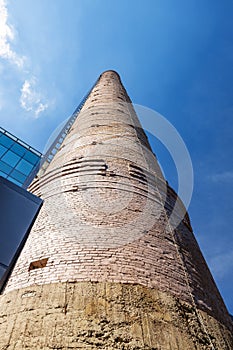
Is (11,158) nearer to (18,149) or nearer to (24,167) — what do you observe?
(24,167)

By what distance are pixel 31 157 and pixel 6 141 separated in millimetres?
1729

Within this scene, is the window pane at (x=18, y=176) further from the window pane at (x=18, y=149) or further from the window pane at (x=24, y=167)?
the window pane at (x=18, y=149)

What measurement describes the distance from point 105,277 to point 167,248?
1168mm

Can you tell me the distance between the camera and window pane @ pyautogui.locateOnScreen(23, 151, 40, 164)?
18694mm

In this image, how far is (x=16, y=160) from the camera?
1775cm

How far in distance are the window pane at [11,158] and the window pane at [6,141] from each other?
2.17 ft

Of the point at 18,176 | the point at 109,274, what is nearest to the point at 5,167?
the point at 18,176

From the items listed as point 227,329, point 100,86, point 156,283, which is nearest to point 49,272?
point 156,283

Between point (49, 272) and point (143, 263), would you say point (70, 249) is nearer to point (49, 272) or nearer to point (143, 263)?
point (49, 272)

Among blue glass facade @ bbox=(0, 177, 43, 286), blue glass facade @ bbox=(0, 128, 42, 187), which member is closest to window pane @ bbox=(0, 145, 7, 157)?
blue glass facade @ bbox=(0, 128, 42, 187)

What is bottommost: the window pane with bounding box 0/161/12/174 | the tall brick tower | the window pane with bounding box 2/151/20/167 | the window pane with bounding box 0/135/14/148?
the tall brick tower

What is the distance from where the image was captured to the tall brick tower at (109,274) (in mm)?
2539

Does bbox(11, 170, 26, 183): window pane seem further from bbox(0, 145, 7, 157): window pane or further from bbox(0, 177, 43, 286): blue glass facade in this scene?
bbox(0, 177, 43, 286): blue glass facade

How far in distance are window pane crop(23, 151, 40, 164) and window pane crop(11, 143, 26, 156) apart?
→ 0.27m
